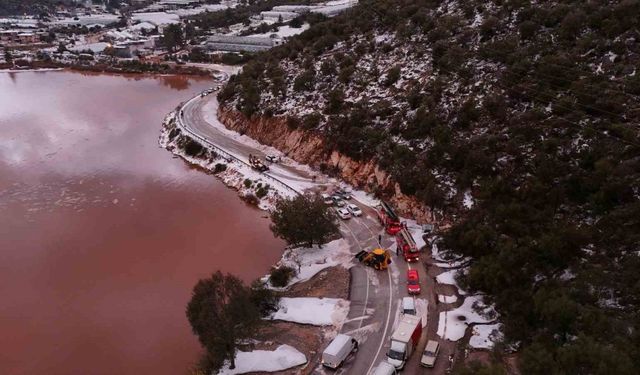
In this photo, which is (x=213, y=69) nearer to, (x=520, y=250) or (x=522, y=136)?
(x=522, y=136)

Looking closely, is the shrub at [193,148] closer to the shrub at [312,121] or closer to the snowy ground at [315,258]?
the shrub at [312,121]

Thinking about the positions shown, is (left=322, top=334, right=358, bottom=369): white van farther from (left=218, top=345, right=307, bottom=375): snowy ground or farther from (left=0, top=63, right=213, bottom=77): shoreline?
(left=0, top=63, right=213, bottom=77): shoreline

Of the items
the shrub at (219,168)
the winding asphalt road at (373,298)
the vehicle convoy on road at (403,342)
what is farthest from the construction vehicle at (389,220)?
the shrub at (219,168)

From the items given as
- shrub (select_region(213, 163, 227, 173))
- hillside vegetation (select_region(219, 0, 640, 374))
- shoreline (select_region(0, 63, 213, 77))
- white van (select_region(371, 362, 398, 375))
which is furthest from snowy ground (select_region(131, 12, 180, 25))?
white van (select_region(371, 362, 398, 375))

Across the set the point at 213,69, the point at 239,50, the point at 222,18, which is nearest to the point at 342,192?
the point at 213,69

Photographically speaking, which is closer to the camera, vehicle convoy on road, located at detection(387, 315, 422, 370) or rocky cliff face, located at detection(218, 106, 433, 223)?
vehicle convoy on road, located at detection(387, 315, 422, 370)

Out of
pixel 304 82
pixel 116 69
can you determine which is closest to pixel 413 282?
pixel 304 82
